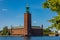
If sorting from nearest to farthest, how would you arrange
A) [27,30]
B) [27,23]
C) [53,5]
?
[53,5]
[27,23]
[27,30]

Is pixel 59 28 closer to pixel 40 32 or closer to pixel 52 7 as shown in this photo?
pixel 52 7

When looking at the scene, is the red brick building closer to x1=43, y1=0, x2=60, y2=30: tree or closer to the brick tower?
the brick tower

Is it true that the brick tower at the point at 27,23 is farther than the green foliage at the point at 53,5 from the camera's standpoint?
Yes

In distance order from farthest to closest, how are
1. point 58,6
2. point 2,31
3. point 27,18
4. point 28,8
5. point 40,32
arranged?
1. point 2,31
2. point 40,32
3. point 28,8
4. point 27,18
5. point 58,6

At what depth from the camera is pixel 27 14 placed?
150375 mm

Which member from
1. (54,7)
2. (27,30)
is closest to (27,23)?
(27,30)

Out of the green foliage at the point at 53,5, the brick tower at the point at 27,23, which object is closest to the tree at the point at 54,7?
the green foliage at the point at 53,5

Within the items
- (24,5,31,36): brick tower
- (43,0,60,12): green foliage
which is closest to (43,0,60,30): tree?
(43,0,60,12): green foliage

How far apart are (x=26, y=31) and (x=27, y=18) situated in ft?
37.9

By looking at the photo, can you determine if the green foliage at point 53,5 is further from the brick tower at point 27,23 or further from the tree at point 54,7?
the brick tower at point 27,23

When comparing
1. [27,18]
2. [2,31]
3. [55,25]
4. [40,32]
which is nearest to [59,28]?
[55,25]

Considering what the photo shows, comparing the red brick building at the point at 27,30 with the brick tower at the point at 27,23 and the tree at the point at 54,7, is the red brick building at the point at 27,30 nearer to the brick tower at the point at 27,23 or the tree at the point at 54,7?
the brick tower at the point at 27,23

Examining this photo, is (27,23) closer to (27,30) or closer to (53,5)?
(27,30)

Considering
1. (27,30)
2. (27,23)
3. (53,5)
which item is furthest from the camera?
(27,30)
